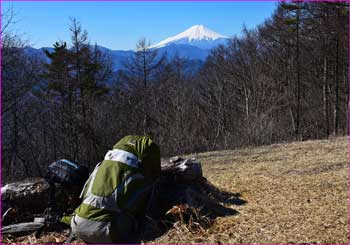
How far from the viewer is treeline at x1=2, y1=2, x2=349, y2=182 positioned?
1518cm

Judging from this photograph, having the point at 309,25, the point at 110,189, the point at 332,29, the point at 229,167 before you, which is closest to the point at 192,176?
the point at 110,189

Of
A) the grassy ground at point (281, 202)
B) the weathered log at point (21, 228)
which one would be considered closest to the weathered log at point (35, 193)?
the weathered log at point (21, 228)

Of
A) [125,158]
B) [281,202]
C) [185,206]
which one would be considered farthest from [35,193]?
[281,202]

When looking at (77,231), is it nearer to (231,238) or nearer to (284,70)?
(231,238)

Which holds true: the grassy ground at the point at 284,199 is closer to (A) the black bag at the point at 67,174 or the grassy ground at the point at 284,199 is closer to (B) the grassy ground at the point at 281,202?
(B) the grassy ground at the point at 281,202

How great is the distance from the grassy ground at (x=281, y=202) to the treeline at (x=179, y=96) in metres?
4.62

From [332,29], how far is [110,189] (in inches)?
797

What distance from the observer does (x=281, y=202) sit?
4086 millimetres

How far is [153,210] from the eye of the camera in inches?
151

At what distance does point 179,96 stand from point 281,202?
17.0m

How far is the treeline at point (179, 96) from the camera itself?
15.2 metres

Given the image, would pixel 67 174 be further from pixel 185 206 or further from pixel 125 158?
pixel 185 206

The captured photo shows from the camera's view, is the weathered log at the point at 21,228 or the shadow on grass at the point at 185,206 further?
the weathered log at the point at 21,228

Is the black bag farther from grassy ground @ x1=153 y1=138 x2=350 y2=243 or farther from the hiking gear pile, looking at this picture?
grassy ground @ x1=153 y1=138 x2=350 y2=243
